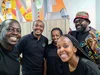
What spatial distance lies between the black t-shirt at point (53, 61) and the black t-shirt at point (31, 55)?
4.2 inches

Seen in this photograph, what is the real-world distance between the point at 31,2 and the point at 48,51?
6.24 feet

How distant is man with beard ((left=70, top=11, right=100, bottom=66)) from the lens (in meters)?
2.24

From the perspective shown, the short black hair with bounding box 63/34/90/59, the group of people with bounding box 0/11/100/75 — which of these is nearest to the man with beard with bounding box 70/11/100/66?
the group of people with bounding box 0/11/100/75

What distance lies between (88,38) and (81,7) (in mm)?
1568

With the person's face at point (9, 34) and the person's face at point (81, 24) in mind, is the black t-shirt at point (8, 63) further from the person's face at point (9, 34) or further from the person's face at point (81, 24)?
the person's face at point (81, 24)

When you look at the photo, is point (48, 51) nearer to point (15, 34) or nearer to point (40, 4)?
point (15, 34)

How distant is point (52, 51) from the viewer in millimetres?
2643

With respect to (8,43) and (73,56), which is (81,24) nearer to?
(73,56)

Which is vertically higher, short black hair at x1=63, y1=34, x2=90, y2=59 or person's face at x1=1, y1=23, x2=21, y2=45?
person's face at x1=1, y1=23, x2=21, y2=45

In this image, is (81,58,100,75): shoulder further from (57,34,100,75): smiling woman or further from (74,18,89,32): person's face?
(74,18,89,32): person's face

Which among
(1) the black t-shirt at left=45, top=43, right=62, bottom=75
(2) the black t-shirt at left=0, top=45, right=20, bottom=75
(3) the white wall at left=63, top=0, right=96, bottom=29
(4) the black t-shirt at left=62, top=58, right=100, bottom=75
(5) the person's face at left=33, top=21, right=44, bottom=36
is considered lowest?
(1) the black t-shirt at left=45, top=43, right=62, bottom=75

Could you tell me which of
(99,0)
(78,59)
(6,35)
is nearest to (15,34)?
(6,35)

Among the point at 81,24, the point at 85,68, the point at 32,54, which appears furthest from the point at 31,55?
the point at 85,68

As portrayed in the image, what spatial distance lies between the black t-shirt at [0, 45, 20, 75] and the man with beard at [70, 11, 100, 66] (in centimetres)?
112
